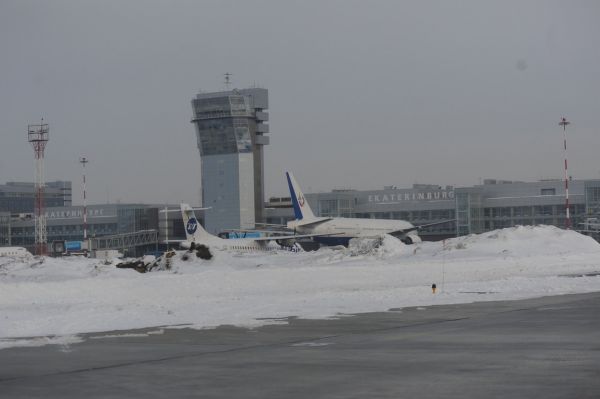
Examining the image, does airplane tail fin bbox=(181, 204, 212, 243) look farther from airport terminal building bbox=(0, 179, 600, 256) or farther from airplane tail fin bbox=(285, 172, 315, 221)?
airport terminal building bbox=(0, 179, 600, 256)

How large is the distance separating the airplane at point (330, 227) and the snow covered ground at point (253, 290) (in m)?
65.1

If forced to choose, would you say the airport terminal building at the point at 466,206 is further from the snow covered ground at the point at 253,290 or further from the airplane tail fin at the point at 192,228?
the snow covered ground at the point at 253,290

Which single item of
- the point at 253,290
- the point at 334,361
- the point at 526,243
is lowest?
the point at 253,290

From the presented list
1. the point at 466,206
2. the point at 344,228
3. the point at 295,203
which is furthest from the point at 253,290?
the point at 466,206

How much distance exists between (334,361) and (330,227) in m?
120

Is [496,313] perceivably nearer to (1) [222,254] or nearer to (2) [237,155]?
(1) [222,254]

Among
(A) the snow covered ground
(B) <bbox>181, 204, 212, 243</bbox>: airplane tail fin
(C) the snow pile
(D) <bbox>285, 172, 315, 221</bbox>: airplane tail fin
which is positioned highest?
(D) <bbox>285, 172, 315, 221</bbox>: airplane tail fin

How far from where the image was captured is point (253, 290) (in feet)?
135

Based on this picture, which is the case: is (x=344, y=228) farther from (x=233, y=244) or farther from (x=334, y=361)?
(x=334, y=361)

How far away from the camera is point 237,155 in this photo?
656 feet

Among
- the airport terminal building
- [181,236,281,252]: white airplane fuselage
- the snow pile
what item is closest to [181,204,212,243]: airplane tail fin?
[181,236,281,252]: white airplane fuselage

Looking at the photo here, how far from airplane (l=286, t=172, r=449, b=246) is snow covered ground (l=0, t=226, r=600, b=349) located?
6514 cm

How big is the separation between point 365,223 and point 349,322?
116 m

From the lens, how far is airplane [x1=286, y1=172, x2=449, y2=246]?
135250 millimetres
